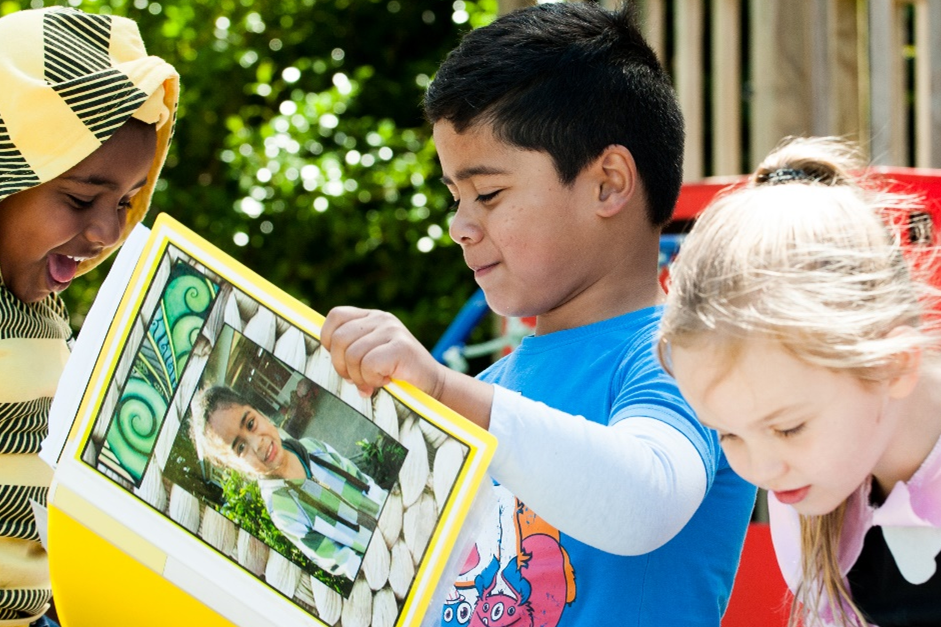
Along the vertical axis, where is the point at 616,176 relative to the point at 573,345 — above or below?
above

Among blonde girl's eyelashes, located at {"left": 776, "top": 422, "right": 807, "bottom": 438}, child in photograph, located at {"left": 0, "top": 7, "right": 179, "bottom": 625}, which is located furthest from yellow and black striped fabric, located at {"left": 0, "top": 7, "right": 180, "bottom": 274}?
blonde girl's eyelashes, located at {"left": 776, "top": 422, "right": 807, "bottom": 438}

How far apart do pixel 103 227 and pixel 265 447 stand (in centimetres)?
63

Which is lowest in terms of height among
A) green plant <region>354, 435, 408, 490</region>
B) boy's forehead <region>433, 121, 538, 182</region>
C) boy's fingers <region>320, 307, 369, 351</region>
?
green plant <region>354, 435, 408, 490</region>

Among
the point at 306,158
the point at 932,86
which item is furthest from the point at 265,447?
the point at 306,158

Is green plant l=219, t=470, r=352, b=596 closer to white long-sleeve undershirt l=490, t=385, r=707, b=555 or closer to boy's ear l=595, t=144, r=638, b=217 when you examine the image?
white long-sleeve undershirt l=490, t=385, r=707, b=555

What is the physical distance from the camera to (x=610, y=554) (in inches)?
45.8

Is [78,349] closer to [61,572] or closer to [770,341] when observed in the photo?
[61,572]

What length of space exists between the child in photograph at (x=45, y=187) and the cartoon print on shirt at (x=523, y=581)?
58 cm

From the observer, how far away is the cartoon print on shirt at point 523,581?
118 cm

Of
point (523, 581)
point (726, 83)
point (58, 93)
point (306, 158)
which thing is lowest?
point (306, 158)

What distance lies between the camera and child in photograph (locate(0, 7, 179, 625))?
1425 millimetres

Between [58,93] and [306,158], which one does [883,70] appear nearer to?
[306,158]

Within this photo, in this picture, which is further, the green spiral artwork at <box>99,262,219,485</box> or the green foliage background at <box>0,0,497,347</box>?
the green foliage background at <box>0,0,497,347</box>

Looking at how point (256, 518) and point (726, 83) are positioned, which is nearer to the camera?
point (256, 518)
